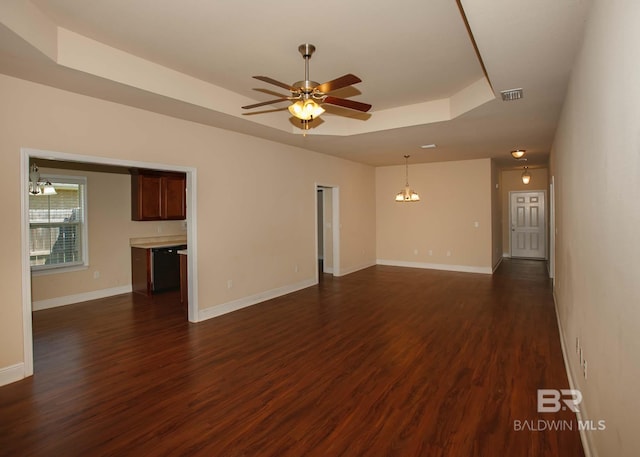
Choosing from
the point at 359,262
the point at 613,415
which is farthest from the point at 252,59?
the point at 359,262

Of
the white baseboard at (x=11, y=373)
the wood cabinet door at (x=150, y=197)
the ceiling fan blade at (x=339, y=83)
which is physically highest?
the ceiling fan blade at (x=339, y=83)

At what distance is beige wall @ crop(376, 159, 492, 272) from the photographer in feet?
26.3

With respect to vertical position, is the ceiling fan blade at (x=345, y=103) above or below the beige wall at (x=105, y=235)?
above

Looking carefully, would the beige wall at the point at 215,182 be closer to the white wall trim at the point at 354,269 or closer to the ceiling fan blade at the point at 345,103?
the white wall trim at the point at 354,269

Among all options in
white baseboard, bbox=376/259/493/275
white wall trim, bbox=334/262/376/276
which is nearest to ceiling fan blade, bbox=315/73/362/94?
white wall trim, bbox=334/262/376/276

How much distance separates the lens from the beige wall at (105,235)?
5.69m

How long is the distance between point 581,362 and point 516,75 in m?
2.40

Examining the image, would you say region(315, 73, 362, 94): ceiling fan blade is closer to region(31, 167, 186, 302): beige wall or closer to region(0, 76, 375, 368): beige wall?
region(0, 76, 375, 368): beige wall

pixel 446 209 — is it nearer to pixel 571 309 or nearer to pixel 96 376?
pixel 571 309

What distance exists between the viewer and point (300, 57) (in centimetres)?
337

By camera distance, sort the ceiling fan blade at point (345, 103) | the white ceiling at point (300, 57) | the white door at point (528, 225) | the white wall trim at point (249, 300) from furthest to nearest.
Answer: the white door at point (528, 225) < the white wall trim at point (249, 300) < the ceiling fan blade at point (345, 103) < the white ceiling at point (300, 57)

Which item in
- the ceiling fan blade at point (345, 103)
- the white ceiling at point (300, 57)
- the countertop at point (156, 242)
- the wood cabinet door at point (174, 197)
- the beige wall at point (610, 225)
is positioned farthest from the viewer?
the wood cabinet door at point (174, 197)

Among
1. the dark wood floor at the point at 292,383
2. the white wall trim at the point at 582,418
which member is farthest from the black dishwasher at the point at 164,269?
the white wall trim at the point at 582,418

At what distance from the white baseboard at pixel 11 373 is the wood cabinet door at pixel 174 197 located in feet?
12.5
